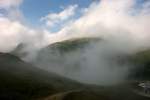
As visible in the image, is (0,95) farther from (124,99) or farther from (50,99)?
(124,99)

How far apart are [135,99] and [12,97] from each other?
88.6 meters

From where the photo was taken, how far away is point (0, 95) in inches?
7603

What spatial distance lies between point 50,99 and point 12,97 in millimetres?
40149

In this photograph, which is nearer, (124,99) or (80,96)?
(80,96)

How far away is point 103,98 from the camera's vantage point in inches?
7032

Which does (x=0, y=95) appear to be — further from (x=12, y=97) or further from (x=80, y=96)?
(x=80, y=96)

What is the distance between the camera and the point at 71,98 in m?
163

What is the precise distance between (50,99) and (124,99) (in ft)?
185

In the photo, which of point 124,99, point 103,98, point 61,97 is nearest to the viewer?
point 61,97

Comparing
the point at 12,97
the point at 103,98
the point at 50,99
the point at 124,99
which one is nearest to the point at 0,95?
the point at 12,97

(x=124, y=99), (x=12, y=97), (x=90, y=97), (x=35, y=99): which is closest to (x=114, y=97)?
(x=124, y=99)

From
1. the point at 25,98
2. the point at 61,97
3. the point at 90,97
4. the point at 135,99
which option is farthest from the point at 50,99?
the point at 135,99

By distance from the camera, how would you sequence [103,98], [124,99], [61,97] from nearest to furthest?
[61,97]
[103,98]
[124,99]

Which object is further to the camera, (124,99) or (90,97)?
(124,99)
